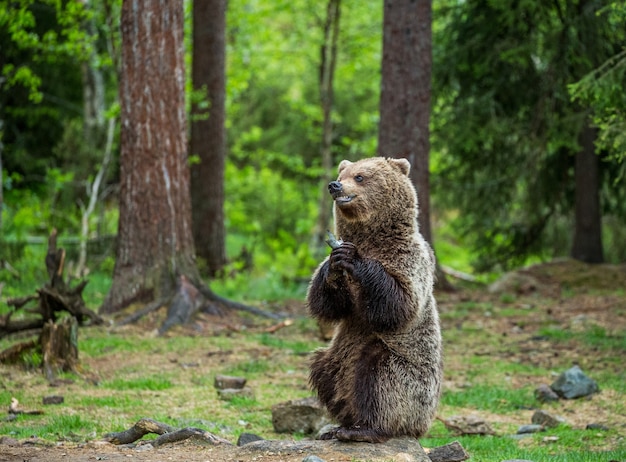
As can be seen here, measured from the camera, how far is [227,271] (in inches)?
625

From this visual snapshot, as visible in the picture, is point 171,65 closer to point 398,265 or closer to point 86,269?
point 86,269

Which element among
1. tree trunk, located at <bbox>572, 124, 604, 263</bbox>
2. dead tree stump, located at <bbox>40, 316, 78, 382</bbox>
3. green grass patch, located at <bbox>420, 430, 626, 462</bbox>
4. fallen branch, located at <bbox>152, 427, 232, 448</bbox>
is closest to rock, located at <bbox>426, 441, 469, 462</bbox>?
green grass patch, located at <bbox>420, 430, 626, 462</bbox>

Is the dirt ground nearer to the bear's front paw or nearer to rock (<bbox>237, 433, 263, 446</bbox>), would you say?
rock (<bbox>237, 433, 263, 446</bbox>)

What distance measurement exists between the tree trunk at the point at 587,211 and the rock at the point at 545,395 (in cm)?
894

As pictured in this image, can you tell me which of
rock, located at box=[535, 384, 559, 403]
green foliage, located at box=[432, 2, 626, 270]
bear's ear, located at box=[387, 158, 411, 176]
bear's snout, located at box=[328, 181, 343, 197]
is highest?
green foliage, located at box=[432, 2, 626, 270]

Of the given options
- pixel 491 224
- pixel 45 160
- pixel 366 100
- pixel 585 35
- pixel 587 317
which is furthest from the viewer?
pixel 366 100

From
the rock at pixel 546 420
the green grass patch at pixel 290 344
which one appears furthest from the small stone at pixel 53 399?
the rock at pixel 546 420

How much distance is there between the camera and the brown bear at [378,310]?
580 cm

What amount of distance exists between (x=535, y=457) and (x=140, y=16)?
7.47 m

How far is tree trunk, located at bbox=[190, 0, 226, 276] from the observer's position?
1584cm

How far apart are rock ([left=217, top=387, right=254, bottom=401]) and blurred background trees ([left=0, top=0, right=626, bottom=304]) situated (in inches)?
191

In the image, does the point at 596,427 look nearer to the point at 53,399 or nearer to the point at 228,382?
the point at 228,382

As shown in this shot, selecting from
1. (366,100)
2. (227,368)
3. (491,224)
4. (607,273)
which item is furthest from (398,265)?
(366,100)

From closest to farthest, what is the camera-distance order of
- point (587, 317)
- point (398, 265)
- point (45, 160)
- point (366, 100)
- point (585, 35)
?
point (398, 265) → point (587, 317) → point (585, 35) → point (45, 160) → point (366, 100)
